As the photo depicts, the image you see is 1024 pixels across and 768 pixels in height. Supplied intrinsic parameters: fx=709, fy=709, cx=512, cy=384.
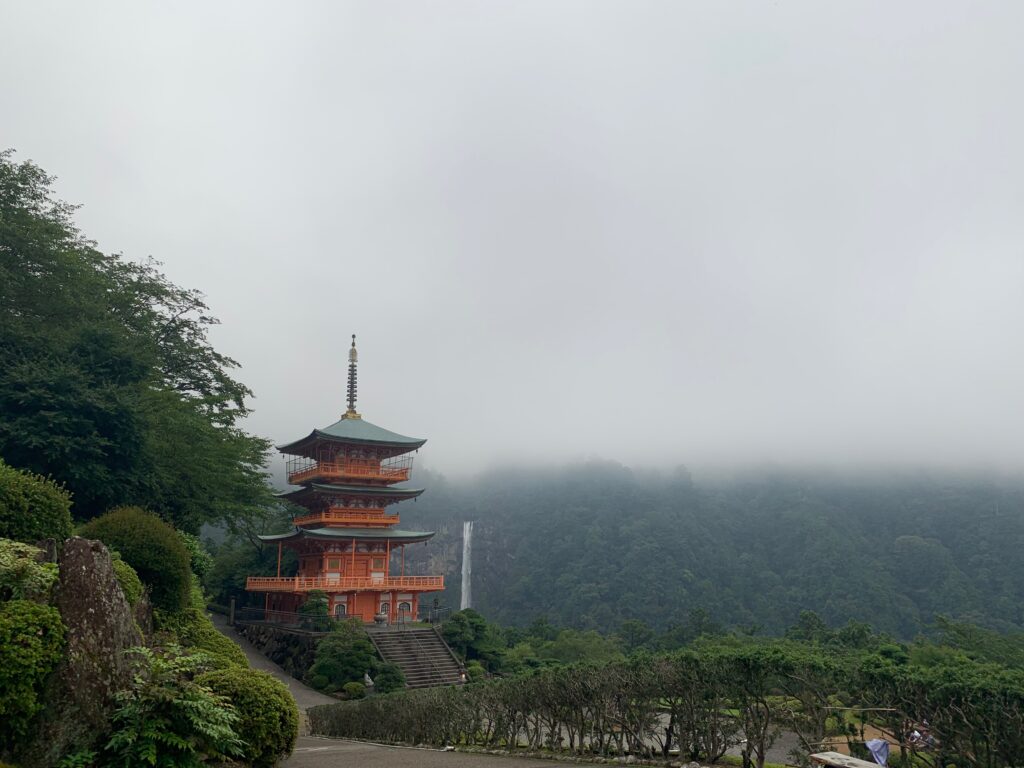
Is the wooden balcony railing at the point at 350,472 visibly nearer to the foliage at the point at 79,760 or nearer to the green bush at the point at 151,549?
the green bush at the point at 151,549

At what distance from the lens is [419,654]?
2689 centimetres

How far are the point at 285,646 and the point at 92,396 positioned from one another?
1794 centimetres

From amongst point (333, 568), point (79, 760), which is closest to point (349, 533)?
point (333, 568)

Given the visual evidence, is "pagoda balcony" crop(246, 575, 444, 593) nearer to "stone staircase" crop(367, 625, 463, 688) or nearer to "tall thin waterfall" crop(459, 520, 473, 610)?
"stone staircase" crop(367, 625, 463, 688)

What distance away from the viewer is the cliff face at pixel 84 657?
6566mm

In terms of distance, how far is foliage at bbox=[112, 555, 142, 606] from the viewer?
9969mm

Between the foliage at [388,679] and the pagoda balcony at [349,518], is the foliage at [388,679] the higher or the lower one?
the lower one

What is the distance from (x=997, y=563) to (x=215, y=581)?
67587 millimetres

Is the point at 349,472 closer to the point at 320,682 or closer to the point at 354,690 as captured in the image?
the point at 320,682

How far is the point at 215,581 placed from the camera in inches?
1433

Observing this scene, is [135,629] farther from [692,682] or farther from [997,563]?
[997,563]

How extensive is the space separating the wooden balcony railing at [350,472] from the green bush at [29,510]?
23324 millimetres

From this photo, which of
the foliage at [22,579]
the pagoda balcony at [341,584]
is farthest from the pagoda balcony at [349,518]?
the foliage at [22,579]

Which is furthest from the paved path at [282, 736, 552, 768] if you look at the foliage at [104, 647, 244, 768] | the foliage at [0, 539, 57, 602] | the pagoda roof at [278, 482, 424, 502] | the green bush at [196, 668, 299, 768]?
the pagoda roof at [278, 482, 424, 502]
